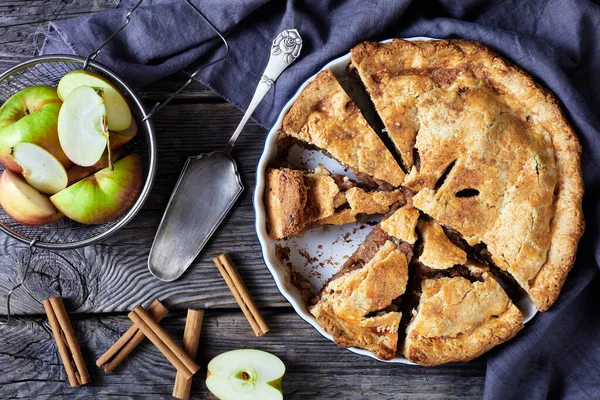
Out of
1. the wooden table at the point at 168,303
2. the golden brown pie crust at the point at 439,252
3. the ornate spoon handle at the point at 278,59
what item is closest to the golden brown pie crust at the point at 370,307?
the golden brown pie crust at the point at 439,252

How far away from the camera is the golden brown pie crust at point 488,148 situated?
8.27 ft

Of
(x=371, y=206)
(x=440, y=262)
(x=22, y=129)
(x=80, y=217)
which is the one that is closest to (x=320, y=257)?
(x=371, y=206)

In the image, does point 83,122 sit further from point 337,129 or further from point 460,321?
point 460,321

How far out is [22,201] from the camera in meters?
2.46

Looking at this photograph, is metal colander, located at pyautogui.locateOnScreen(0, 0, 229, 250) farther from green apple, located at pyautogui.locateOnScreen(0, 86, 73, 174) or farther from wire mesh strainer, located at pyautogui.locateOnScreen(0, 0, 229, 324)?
green apple, located at pyautogui.locateOnScreen(0, 86, 73, 174)

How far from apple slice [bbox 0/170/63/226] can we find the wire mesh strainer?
0.54 feet

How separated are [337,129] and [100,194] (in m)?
1.05

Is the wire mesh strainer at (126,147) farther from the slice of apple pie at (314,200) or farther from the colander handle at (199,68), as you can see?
the slice of apple pie at (314,200)

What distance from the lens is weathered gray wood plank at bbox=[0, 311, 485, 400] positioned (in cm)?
295

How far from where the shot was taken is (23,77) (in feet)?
9.24

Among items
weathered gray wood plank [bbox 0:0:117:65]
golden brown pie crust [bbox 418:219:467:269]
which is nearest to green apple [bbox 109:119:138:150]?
weathered gray wood plank [bbox 0:0:117:65]

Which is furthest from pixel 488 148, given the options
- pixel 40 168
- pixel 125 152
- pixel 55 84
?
pixel 55 84

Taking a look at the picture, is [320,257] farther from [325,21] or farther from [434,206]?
[325,21]

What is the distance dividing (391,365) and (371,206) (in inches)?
33.8
